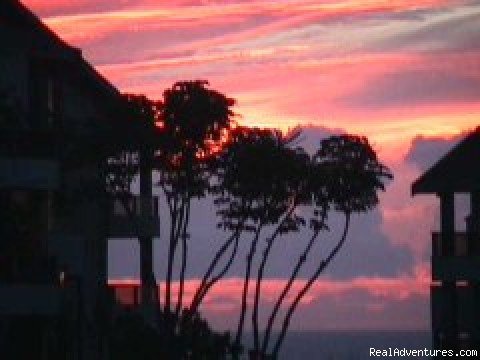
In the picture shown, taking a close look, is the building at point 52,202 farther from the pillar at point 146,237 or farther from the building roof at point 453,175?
the building roof at point 453,175

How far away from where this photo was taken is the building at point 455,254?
69.5 m

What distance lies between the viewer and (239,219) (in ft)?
244

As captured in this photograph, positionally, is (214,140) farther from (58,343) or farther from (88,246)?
(58,343)

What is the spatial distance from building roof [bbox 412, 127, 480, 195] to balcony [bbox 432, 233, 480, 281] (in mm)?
1704

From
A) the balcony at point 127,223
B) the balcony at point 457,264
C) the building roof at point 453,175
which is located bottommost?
the balcony at point 457,264

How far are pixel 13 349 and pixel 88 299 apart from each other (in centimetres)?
952

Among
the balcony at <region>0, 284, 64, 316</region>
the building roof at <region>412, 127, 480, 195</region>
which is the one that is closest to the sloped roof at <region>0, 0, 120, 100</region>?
the balcony at <region>0, 284, 64, 316</region>

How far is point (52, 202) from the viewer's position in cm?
6056

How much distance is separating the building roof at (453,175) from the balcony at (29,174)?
19188 millimetres

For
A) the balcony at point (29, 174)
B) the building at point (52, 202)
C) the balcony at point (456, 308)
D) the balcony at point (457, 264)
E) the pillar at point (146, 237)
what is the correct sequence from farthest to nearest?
the balcony at point (457, 264) < the balcony at point (456, 308) < the pillar at point (146, 237) < the building at point (52, 202) < the balcony at point (29, 174)

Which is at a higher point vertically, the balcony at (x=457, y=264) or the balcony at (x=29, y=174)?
the balcony at (x=29, y=174)

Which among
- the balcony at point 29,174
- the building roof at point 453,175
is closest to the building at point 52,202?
the balcony at point 29,174

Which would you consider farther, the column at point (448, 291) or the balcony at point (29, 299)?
the column at point (448, 291)

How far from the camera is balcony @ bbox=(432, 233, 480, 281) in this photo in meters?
69.6
